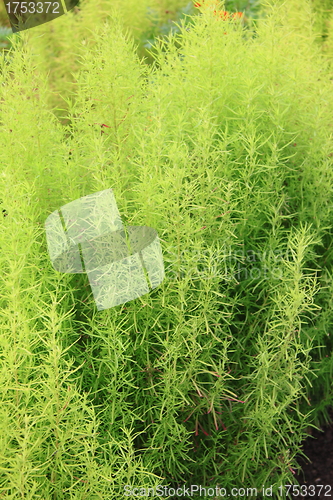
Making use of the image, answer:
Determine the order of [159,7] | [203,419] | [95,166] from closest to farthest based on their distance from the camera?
[95,166] < [203,419] < [159,7]

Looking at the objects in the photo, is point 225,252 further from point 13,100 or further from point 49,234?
point 13,100

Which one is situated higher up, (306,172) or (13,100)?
(13,100)

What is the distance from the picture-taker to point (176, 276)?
1.33 meters

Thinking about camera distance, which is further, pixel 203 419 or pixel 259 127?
pixel 259 127

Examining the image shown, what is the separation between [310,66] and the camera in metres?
1.93

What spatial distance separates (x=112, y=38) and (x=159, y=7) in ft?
6.88

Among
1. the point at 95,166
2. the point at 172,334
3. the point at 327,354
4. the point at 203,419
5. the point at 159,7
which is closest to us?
the point at 172,334

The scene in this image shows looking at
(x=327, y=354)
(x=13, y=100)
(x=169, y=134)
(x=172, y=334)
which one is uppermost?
(x=13, y=100)

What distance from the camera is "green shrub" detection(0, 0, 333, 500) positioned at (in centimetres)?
126

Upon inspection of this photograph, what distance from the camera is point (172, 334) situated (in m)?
1.34

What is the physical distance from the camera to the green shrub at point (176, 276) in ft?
4.12

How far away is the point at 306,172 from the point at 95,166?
724 mm

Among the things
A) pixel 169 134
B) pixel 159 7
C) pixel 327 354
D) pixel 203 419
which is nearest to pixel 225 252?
pixel 169 134

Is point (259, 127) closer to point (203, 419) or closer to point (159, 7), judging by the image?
point (203, 419)
